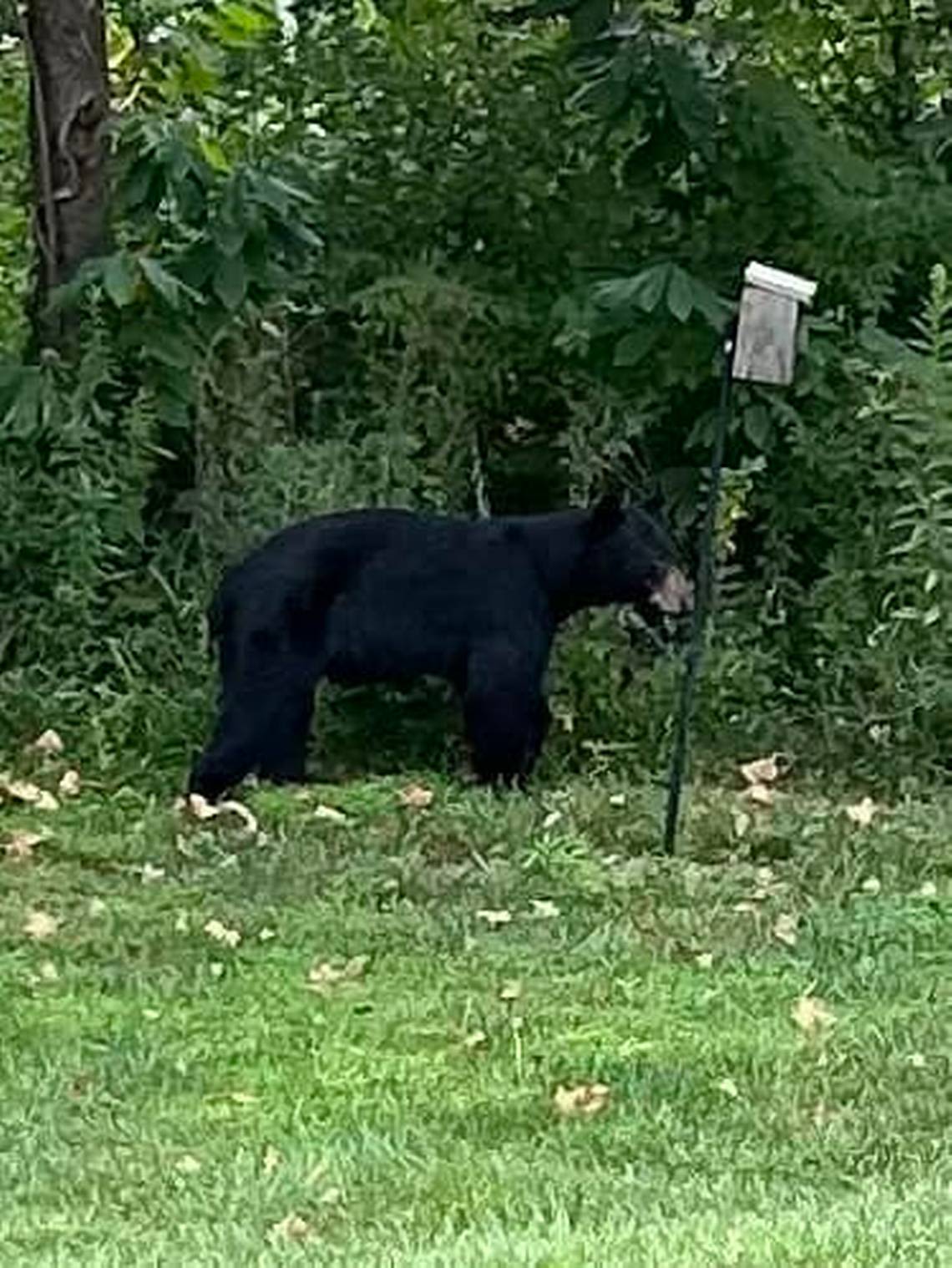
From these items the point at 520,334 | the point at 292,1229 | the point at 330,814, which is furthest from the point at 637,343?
the point at 292,1229

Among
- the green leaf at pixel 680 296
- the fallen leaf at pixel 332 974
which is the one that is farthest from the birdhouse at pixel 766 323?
the fallen leaf at pixel 332 974

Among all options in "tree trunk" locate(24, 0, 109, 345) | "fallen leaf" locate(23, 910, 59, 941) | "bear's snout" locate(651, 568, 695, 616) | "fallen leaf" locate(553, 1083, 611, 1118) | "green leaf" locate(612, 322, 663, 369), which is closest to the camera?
"fallen leaf" locate(553, 1083, 611, 1118)

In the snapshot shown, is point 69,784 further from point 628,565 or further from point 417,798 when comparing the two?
point 628,565

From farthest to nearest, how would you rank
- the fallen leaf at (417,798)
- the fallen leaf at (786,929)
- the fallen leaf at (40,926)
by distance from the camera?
the fallen leaf at (417,798), the fallen leaf at (40,926), the fallen leaf at (786,929)

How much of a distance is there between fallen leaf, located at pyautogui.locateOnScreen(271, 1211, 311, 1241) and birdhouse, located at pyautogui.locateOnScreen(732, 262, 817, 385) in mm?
3449

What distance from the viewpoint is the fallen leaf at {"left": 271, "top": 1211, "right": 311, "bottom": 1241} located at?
4918mm

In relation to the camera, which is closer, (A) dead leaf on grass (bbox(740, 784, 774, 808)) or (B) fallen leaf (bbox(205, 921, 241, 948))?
(B) fallen leaf (bbox(205, 921, 241, 948))

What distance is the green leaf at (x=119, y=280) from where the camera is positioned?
9.78 meters

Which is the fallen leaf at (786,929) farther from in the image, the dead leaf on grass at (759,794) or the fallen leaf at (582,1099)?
the dead leaf on grass at (759,794)

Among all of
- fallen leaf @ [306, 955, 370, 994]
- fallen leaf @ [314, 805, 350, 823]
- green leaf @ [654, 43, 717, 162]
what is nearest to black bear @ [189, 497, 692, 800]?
fallen leaf @ [314, 805, 350, 823]

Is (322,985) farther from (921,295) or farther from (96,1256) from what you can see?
(921,295)

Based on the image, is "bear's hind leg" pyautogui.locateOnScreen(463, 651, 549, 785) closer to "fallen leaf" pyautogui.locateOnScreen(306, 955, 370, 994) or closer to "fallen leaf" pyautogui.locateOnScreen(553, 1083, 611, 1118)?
"fallen leaf" pyautogui.locateOnScreen(306, 955, 370, 994)

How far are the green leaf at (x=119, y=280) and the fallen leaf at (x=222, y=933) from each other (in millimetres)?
3043

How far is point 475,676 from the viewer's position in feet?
30.7
